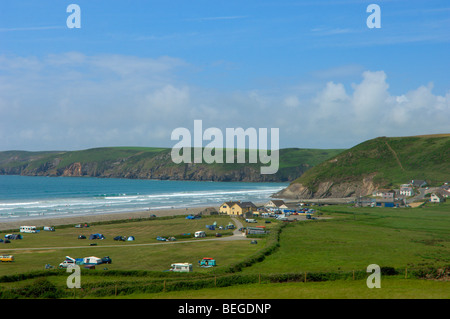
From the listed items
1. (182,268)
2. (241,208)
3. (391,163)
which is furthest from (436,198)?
(182,268)

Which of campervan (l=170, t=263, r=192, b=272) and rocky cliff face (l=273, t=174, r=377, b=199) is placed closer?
campervan (l=170, t=263, r=192, b=272)

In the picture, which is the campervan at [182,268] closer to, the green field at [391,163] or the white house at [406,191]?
the white house at [406,191]

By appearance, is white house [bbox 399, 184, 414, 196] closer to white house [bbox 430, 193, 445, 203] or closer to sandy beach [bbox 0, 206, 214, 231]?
white house [bbox 430, 193, 445, 203]

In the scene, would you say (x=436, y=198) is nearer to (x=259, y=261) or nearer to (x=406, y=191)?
(x=406, y=191)

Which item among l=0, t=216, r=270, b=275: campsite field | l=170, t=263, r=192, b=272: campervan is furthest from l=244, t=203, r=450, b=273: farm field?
l=0, t=216, r=270, b=275: campsite field

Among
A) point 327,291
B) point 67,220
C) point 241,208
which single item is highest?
point 241,208

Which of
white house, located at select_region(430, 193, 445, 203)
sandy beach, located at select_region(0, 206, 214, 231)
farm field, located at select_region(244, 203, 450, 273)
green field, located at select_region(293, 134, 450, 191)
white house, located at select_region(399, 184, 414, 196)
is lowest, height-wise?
farm field, located at select_region(244, 203, 450, 273)
